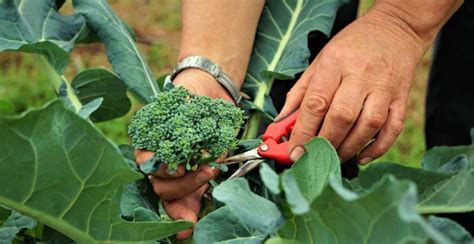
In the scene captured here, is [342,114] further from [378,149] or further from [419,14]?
[419,14]

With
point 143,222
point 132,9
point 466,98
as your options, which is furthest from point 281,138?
point 132,9

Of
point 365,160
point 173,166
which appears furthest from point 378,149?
point 173,166

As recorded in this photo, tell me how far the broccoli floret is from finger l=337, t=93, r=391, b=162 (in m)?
0.18

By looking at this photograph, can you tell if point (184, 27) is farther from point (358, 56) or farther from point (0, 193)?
point (0, 193)

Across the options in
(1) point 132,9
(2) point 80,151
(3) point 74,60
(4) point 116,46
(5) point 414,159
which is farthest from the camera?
(1) point 132,9

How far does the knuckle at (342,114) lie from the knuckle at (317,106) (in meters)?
0.02

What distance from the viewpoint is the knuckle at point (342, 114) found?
1.27 metres

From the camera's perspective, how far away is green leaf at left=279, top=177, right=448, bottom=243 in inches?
30.6

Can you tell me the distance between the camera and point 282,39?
1.63 meters

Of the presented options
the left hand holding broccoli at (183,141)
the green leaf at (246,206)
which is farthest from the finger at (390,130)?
the green leaf at (246,206)

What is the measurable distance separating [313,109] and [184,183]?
23 cm

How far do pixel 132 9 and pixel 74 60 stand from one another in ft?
1.67

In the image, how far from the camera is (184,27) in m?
1.55

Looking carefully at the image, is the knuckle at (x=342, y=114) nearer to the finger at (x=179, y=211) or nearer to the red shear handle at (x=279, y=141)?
the red shear handle at (x=279, y=141)
